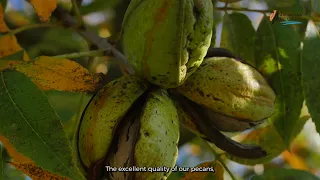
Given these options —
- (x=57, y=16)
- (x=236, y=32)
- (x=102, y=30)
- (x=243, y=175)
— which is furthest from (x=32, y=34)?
(x=243, y=175)

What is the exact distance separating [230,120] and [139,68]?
0.41 m

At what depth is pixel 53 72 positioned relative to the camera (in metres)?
1.93

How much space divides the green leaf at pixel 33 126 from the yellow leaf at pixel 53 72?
0.09 m

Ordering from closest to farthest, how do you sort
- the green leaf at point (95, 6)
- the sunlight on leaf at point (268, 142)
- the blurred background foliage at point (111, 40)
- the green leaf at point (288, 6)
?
the green leaf at point (288, 6) < the blurred background foliage at point (111, 40) < the sunlight on leaf at point (268, 142) < the green leaf at point (95, 6)

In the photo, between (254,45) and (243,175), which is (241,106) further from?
(243,175)

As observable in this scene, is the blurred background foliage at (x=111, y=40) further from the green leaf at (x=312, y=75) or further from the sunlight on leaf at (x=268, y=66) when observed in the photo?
the sunlight on leaf at (x=268, y=66)

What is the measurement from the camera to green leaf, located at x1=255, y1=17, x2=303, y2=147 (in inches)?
89.0

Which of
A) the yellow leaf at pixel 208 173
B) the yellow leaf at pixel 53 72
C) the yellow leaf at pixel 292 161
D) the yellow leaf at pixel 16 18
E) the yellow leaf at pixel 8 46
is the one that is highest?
the yellow leaf at pixel 53 72

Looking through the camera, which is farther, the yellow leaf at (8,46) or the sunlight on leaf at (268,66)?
the yellow leaf at (8,46)

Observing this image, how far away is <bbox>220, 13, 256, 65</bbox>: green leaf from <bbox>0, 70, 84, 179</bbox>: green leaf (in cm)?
104

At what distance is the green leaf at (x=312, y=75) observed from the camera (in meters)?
2.14

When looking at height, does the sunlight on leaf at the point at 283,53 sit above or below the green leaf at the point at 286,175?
above

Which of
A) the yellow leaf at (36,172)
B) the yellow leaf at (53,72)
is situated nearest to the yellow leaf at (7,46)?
the yellow leaf at (53,72)

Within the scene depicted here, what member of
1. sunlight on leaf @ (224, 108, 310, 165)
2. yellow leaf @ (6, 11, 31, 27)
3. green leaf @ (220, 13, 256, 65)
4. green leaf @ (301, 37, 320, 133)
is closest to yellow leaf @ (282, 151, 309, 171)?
sunlight on leaf @ (224, 108, 310, 165)
